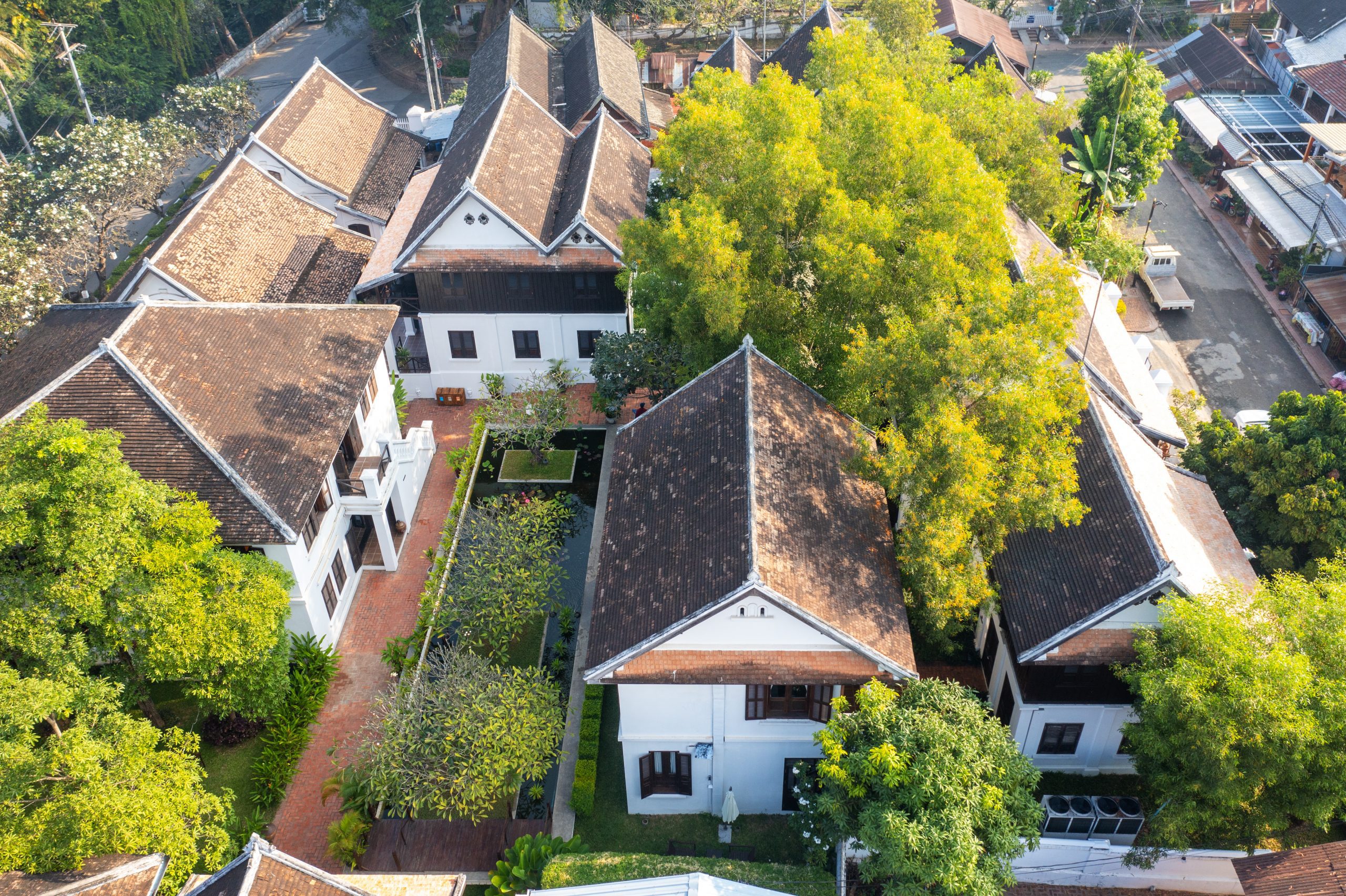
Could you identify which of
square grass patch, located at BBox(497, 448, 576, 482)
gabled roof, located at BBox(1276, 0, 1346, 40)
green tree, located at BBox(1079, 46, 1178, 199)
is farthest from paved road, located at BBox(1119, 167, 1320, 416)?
square grass patch, located at BBox(497, 448, 576, 482)

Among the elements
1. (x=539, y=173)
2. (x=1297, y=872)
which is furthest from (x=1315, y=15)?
(x=1297, y=872)

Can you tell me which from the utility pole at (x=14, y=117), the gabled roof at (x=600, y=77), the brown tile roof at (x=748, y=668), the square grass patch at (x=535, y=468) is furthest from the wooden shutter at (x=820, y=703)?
the utility pole at (x=14, y=117)

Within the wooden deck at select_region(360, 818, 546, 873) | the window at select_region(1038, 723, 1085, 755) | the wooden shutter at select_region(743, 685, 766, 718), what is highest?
the wooden shutter at select_region(743, 685, 766, 718)

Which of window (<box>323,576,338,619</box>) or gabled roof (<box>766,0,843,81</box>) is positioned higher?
gabled roof (<box>766,0,843,81</box>)

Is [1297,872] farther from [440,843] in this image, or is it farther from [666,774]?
[440,843]

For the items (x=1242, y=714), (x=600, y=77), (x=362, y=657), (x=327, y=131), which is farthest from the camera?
(x=600, y=77)

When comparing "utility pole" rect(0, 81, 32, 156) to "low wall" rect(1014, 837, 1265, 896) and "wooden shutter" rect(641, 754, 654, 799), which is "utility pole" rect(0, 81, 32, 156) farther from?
"low wall" rect(1014, 837, 1265, 896)

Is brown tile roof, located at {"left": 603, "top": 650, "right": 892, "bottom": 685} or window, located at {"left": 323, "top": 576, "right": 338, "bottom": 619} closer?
brown tile roof, located at {"left": 603, "top": 650, "right": 892, "bottom": 685}
